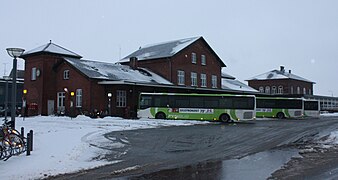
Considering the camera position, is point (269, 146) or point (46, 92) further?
point (46, 92)

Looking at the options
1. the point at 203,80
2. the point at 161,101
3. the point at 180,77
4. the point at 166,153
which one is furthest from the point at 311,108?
the point at 166,153

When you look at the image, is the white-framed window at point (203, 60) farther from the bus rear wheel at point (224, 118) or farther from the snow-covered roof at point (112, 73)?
the bus rear wheel at point (224, 118)

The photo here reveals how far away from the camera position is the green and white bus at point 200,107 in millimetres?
31906

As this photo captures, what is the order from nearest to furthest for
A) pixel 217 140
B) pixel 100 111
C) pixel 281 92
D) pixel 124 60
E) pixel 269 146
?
pixel 269 146, pixel 217 140, pixel 100 111, pixel 124 60, pixel 281 92

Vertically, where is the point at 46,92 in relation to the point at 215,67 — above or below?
below

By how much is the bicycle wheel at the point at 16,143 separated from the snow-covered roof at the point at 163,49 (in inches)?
1359

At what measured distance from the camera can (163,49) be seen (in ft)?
161

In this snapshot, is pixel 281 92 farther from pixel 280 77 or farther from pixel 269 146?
pixel 269 146

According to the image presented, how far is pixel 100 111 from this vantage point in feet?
116

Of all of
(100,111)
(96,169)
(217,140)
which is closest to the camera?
(96,169)

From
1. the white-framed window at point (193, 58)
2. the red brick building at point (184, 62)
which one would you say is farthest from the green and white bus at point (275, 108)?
the white-framed window at point (193, 58)

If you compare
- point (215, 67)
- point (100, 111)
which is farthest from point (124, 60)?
point (100, 111)

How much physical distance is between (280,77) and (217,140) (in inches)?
2675

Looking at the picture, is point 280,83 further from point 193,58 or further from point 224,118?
point 224,118
